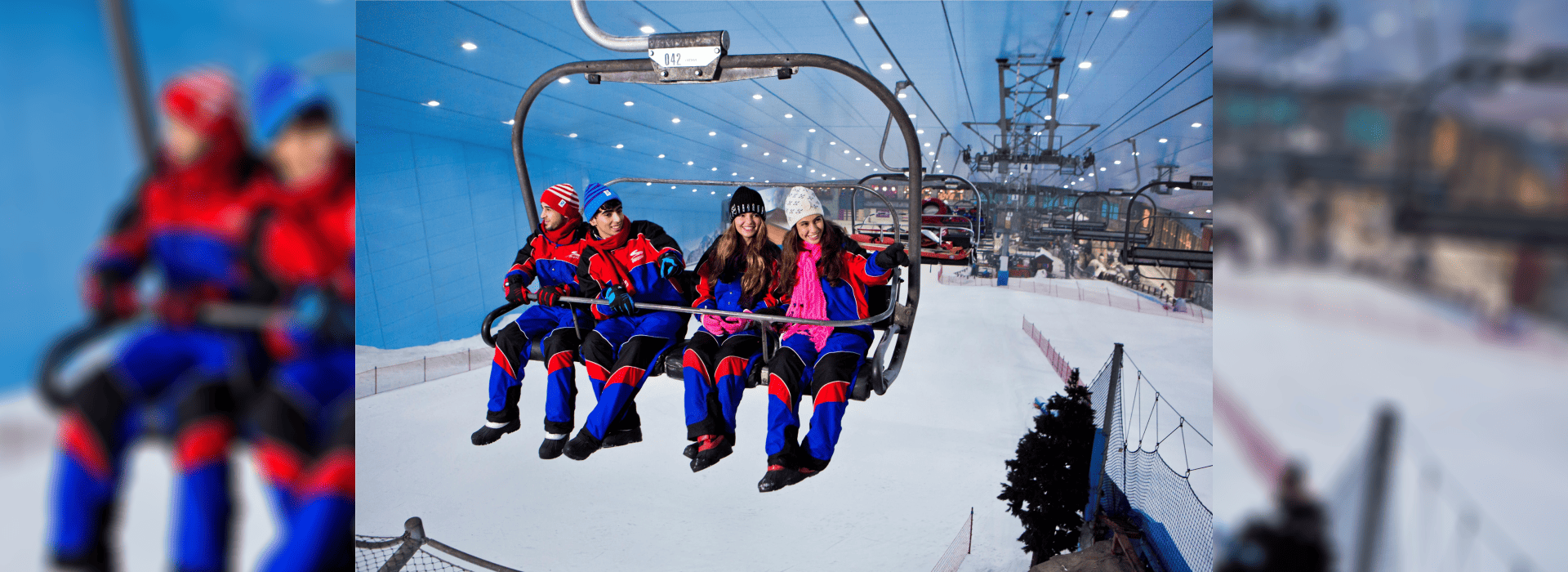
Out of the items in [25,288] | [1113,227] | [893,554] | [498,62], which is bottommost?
[893,554]

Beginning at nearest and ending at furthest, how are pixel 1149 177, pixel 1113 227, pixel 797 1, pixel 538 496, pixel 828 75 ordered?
pixel 797 1
pixel 828 75
pixel 538 496
pixel 1149 177
pixel 1113 227

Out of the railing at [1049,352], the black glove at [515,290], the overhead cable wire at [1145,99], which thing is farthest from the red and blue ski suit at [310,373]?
the railing at [1049,352]

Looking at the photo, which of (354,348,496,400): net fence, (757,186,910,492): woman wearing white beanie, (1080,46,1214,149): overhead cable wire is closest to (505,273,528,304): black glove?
(757,186,910,492): woman wearing white beanie

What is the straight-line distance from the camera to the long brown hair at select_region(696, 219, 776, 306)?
8.19 ft

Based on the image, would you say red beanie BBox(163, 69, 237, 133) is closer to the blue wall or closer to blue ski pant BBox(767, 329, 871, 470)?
blue ski pant BBox(767, 329, 871, 470)

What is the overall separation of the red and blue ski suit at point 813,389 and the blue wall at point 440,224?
276 centimetres

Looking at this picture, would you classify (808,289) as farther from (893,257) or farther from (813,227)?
(893,257)

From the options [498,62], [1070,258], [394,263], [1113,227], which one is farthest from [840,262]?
[1070,258]

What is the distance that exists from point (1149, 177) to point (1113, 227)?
1.33 m

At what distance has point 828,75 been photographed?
4500mm

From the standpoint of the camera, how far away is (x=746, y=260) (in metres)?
2.51

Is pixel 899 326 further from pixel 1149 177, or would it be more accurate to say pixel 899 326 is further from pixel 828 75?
pixel 1149 177

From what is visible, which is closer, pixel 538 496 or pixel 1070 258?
pixel 538 496

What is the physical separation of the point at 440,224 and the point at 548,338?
3.28 m
